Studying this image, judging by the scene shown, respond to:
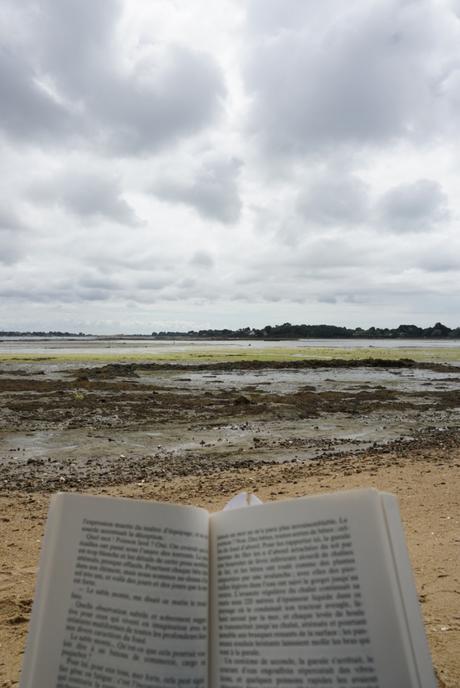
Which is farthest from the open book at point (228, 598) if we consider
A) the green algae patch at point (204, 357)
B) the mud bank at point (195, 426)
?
the green algae patch at point (204, 357)

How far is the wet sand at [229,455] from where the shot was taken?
4.88 metres

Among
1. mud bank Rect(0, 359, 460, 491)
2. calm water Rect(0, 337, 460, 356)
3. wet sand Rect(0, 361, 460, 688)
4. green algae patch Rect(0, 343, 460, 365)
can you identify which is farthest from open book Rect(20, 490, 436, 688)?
calm water Rect(0, 337, 460, 356)

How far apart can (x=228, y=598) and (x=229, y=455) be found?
10011mm

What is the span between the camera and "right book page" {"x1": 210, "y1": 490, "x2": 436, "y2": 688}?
1.68 m

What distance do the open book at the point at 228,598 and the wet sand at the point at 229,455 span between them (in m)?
1.79

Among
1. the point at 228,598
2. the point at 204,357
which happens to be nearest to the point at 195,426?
the point at 228,598

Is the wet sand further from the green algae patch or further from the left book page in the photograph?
the green algae patch

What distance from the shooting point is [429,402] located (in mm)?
21016

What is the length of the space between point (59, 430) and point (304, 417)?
24.7 feet

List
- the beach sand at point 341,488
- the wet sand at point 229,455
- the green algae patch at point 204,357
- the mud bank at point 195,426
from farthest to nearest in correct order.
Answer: the green algae patch at point 204,357 < the mud bank at point 195,426 < the wet sand at point 229,455 < the beach sand at point 341,488

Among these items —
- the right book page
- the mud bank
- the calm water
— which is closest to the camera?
the right book page

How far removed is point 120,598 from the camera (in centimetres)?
183

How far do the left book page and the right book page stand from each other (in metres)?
0.10

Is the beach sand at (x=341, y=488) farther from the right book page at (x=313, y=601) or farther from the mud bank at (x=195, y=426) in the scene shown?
the right book page at (x=313, y=601)
